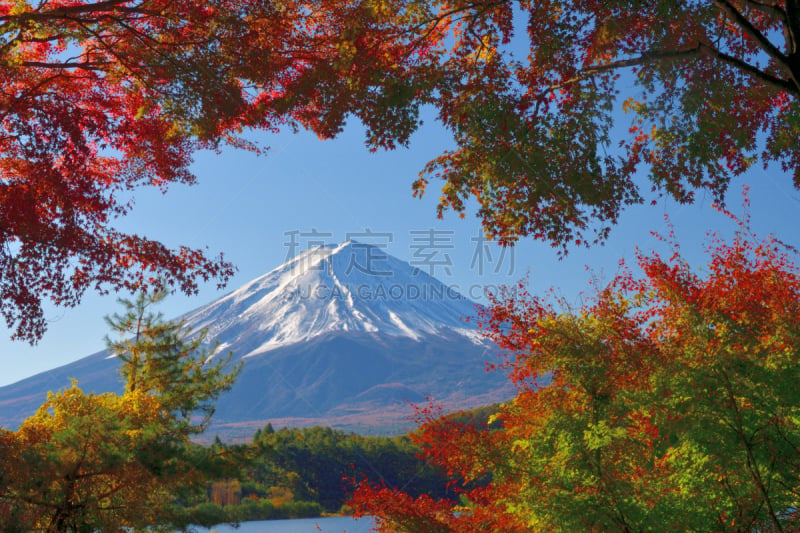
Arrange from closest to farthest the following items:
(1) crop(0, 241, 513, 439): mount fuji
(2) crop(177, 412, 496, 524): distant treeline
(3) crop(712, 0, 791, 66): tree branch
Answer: (3) crop(712, 0, 791, 66): tree branch
(2) crop(177, 412, 496, 524): distant treeline
(1) crop(0, 241, 513, 439): mount fuji

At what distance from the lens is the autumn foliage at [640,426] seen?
6.28m

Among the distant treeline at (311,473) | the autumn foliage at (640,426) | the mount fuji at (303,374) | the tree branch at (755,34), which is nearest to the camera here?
the tree branch at (755,34)

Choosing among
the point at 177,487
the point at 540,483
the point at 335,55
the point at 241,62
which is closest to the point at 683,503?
the point at 540,483

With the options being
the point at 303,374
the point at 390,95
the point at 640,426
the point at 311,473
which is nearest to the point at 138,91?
the point at 390,95

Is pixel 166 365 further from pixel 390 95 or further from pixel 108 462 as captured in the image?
pixel 390 95

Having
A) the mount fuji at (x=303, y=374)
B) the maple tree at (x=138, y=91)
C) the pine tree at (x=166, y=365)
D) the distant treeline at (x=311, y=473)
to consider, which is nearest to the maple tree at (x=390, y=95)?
the maple tree at (x=138, y=91)

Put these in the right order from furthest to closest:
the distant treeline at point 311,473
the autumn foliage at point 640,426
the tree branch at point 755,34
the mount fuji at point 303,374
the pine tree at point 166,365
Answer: the mount fuji at point 303,374
the distant treeline at point 311,473
the pine tree at point 166,365
the autumn foliage at point 640,426
the tree branch at point 755,34

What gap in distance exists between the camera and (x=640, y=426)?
7.88 meters

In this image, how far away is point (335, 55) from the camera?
6543mm

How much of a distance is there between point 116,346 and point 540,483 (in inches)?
327

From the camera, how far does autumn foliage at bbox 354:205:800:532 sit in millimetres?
6281

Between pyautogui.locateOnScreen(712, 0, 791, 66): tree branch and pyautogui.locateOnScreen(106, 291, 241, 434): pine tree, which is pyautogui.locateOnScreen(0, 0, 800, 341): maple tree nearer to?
pyautogui.locateOnScreen(712, 0, 791, 66): tree branch

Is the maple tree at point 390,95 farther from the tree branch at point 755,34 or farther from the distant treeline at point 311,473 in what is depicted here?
the distant treeline at point 311,473

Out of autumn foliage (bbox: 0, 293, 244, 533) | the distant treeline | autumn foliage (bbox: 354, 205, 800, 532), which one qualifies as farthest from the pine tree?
the distant treeline
